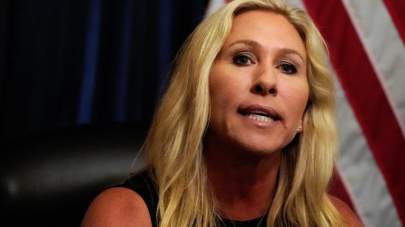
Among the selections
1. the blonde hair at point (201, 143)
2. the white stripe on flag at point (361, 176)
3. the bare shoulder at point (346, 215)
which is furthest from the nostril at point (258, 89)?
the white stripe on flag at point (361, 176)

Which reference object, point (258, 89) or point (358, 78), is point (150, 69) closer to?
point (358, 78)

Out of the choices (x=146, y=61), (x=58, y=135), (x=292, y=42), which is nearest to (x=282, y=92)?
(x=292, y=42)

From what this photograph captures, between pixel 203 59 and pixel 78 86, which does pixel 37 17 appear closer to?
pixel 78 86

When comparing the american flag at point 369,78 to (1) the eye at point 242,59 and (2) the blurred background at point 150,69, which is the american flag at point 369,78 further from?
(1) the eye at point 242,59

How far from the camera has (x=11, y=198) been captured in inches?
42.7

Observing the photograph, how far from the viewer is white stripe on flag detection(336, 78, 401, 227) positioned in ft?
5.49

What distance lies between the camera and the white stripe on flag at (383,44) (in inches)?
64.9

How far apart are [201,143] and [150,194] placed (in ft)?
0.47

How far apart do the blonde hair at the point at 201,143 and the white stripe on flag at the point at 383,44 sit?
1.46ft

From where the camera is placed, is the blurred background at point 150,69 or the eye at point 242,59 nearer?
the eye at point 242,59

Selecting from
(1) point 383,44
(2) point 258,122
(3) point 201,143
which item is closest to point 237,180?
(3) point 201,143

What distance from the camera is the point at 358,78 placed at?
1.64 m

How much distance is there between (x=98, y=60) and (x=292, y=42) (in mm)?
676

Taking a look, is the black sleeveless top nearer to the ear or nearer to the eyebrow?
the ear
